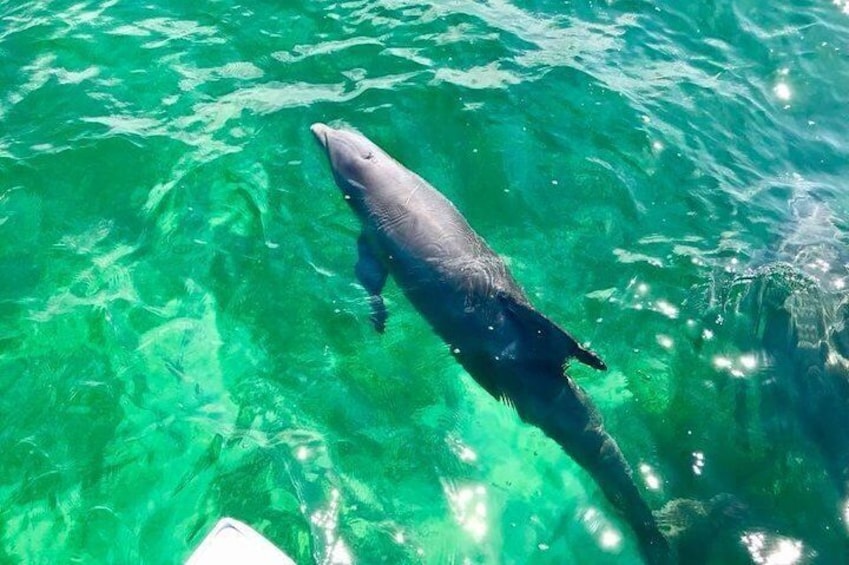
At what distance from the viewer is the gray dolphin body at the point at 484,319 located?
7.07 meters

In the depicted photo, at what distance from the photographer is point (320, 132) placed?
10.3 metres

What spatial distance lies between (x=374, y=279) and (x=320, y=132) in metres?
2.99

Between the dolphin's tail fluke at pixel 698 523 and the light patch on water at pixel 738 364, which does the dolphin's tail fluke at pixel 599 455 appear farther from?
the light patch on water at pixel 738 364

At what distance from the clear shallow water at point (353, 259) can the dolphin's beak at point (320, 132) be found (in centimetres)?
28

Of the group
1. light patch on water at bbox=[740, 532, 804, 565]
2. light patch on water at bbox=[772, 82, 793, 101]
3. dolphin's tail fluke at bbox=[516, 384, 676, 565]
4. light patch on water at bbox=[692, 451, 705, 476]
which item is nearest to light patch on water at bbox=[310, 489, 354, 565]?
dolphin's tail fluke at bbox=[516, 384, 676, 565]

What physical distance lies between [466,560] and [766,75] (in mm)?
11253

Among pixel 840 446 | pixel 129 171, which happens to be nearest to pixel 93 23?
pixel 129 171

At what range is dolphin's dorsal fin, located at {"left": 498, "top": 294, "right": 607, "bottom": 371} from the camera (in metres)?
6.71

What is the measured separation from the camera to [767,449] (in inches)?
314

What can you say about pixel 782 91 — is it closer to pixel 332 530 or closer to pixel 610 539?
pixel 610 539

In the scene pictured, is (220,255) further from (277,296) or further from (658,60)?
(658,60)

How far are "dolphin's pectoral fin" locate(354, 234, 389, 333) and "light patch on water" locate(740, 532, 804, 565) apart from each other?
4592mm

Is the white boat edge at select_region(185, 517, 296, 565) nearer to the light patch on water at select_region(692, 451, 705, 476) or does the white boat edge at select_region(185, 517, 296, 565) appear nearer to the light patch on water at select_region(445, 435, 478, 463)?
the light patch on water at select_region(445, 435, 478, 463)

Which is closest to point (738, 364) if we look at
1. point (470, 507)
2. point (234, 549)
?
point (470, 507)
